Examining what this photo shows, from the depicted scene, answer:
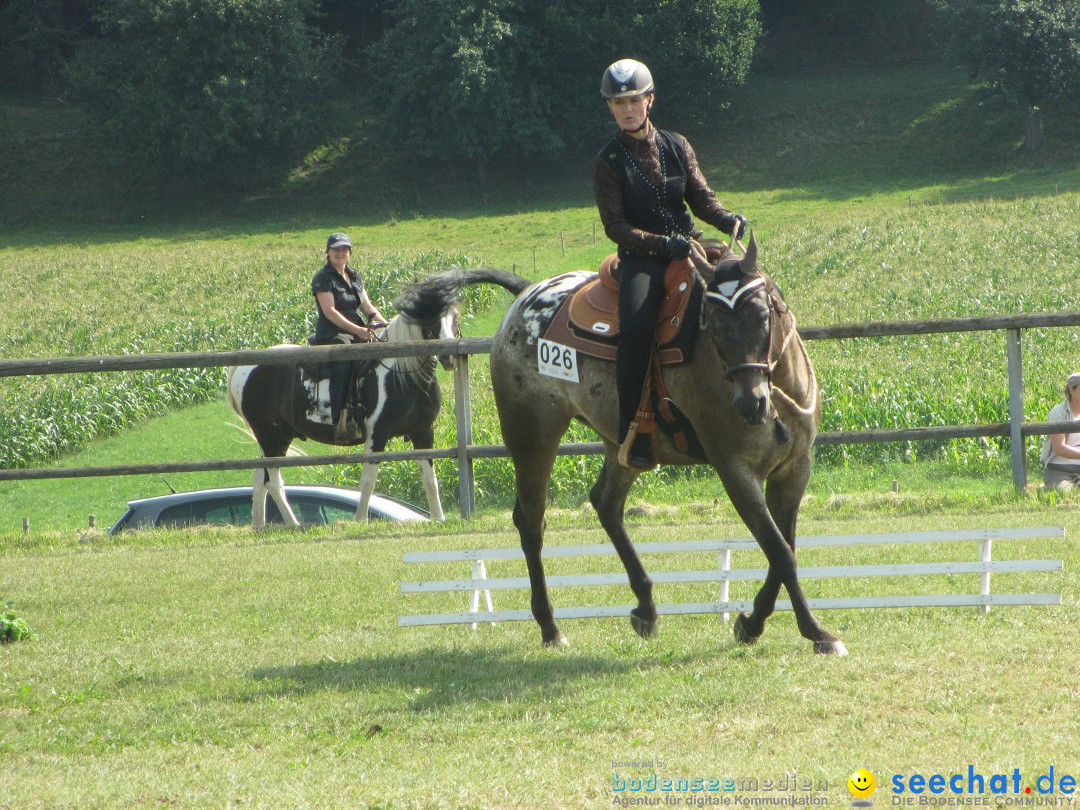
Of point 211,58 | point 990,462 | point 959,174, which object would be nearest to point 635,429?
point 990,462

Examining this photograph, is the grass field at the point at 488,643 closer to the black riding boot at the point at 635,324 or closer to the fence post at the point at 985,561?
the fence post at the point at 985,561

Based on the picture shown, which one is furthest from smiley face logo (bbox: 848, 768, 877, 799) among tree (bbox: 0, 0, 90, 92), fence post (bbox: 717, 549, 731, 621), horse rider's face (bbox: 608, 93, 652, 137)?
tree (bbox: 0, 0, 90, 92)

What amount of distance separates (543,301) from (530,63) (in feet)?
184

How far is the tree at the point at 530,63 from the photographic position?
59.0m

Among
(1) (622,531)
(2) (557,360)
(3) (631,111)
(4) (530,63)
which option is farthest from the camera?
(4) (530,63)

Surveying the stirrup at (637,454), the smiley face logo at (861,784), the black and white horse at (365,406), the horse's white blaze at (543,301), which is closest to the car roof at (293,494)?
the black and white horse at (365,406)

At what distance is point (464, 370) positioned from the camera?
11438 mm

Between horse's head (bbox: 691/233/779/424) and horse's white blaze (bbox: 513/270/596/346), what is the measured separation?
1.50 m

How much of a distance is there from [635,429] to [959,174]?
5114cm

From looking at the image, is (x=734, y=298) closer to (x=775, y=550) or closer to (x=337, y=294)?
(x=775, y=550)

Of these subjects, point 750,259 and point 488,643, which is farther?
point 488,643

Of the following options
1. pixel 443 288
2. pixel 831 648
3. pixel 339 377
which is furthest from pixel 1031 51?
pixel 831 648

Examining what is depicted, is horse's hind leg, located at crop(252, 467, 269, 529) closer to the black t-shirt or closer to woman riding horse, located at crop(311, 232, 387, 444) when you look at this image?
woman riding horse, located at crop(311, 232, 387, 444)

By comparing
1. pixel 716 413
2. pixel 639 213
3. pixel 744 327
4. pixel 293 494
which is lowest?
pixel 293 494
